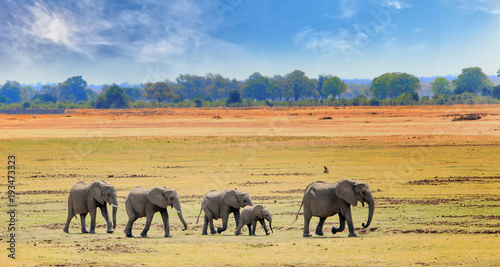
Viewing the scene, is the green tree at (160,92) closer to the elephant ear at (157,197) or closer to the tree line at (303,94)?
the tree line at (303,94)

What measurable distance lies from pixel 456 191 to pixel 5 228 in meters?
16.0

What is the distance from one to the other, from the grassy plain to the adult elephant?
22.2 inches

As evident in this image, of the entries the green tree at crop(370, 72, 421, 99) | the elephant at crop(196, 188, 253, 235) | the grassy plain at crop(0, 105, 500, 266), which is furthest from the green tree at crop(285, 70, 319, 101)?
the elephant at crop(196, 188, 253, 235)

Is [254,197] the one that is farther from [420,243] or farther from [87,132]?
[87,132]

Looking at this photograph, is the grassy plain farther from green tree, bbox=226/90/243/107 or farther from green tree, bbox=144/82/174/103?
green tree, bbox=144/82/174/103

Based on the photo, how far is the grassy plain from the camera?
15.0 meters

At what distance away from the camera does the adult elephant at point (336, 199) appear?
17219 millimetres

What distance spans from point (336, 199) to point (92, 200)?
21.8 ft

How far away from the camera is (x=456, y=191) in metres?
25.5

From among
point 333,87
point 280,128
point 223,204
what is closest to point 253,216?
point 223,204

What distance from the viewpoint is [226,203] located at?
18.5 meters

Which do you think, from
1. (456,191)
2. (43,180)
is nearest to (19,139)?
(43,180)

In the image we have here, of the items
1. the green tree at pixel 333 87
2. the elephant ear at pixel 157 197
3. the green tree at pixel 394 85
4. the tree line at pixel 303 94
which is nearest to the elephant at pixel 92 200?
the elephant ear at pixel 157 197

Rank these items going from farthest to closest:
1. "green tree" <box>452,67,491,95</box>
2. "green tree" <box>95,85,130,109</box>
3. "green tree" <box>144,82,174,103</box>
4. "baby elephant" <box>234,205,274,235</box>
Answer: "green tree" <box>452,67,491,95</box>, "green tree" <box>144,82,174,103</box>, "green tree" <box>95,85,130,109</box>, "baby elephant" <box>234,205,274,235</box>
